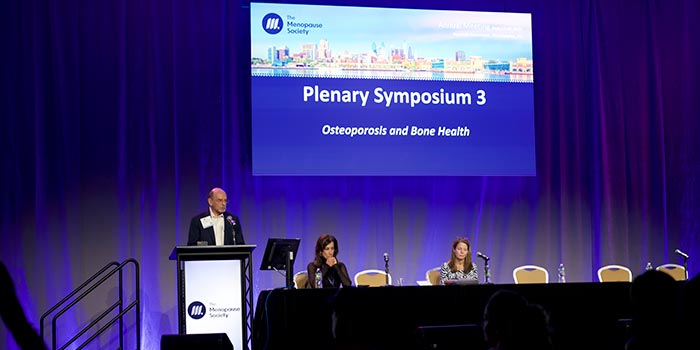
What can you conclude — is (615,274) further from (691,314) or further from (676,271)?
(691,314)

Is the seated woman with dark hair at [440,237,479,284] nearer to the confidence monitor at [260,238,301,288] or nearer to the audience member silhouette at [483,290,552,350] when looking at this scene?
the confidence monitor at [260,238,301,288]

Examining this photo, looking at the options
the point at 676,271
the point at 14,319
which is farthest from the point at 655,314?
the point at 676,271

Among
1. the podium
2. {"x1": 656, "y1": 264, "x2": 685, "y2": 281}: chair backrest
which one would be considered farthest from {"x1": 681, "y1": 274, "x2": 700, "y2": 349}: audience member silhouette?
{"x1": 656, "y1": 264, "x2": 685, "y2": 281}: chair backrest

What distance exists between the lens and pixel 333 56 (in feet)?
26.2

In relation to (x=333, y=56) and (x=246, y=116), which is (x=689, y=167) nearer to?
(x=333, y=56)

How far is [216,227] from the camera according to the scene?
6.79 meters

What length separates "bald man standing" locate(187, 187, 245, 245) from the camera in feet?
22.1

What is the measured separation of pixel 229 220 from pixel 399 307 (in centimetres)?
246

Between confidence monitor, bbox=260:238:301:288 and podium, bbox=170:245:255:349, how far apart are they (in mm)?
220

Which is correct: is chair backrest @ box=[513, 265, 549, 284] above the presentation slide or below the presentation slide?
below

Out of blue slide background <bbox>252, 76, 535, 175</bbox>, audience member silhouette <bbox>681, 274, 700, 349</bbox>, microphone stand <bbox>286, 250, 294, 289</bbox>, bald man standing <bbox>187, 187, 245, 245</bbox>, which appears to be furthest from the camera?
blue slide background <bbox>252, 76, 535, 175</bbox>

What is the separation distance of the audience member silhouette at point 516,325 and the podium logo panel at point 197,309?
3.84 metres

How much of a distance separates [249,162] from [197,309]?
8.20 ft

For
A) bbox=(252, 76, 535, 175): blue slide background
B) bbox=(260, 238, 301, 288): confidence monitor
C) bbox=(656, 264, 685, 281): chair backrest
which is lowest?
bbox=(656, 264, 685, 281): chair backrest
